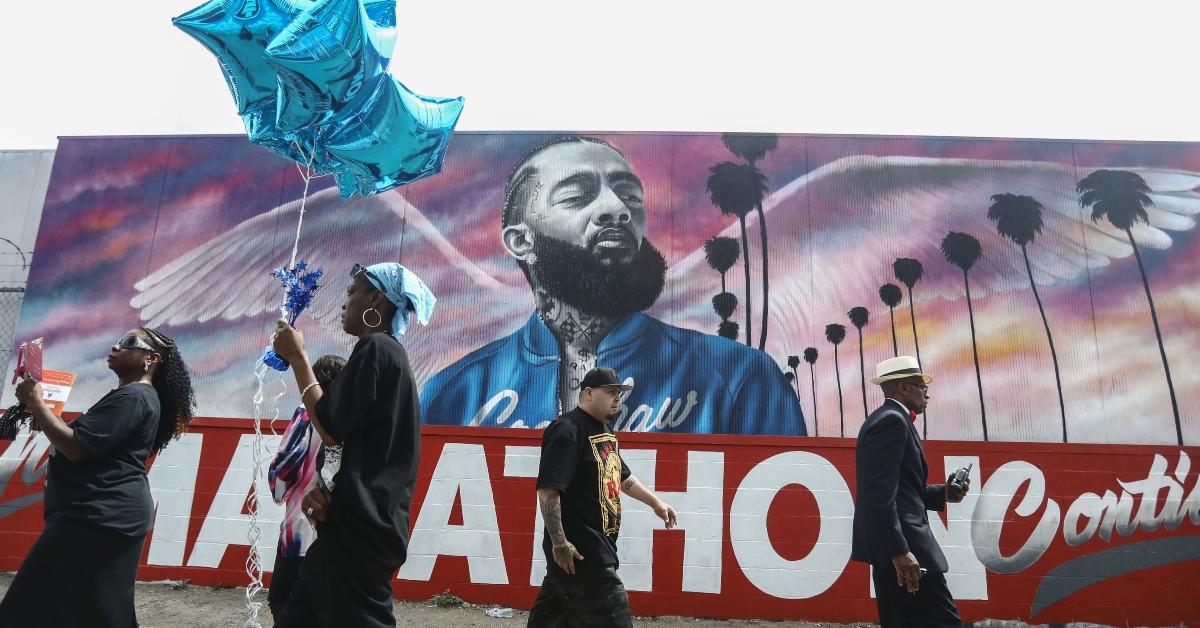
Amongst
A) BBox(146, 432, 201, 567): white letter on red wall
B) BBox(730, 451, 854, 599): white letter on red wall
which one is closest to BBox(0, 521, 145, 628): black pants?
BBox(146, 432, 201, 567): white letter on red wall

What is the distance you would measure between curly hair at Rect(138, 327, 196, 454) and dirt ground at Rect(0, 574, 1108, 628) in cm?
335

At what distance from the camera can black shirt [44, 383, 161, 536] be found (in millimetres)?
2838

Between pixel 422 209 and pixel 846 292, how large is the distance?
5.58 meters

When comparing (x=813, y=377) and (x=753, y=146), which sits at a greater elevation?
(x=753, y=146)

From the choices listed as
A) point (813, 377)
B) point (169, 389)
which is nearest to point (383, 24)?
point (169, 389)

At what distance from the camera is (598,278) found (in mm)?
9477

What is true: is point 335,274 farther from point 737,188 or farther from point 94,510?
point 94,510

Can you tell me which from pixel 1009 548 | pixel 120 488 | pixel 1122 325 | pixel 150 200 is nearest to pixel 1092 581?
pixel 1009 548

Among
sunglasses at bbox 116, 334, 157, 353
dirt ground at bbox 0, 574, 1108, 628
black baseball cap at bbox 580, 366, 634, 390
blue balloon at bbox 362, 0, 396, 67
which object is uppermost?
blue balloon at bbox 362, 0, 396, 67

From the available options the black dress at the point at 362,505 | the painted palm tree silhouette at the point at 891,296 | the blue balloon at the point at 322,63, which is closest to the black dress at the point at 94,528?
the black dress at the point at 362,505

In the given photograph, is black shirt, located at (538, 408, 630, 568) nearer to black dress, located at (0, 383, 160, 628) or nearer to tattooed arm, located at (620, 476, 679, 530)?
tattooed arm, located at (620, 476, 679, 530)

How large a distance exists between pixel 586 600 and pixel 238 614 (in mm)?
4436

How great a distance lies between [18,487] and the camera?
24.8 ft

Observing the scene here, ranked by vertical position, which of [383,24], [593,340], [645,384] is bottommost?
[645,384]
